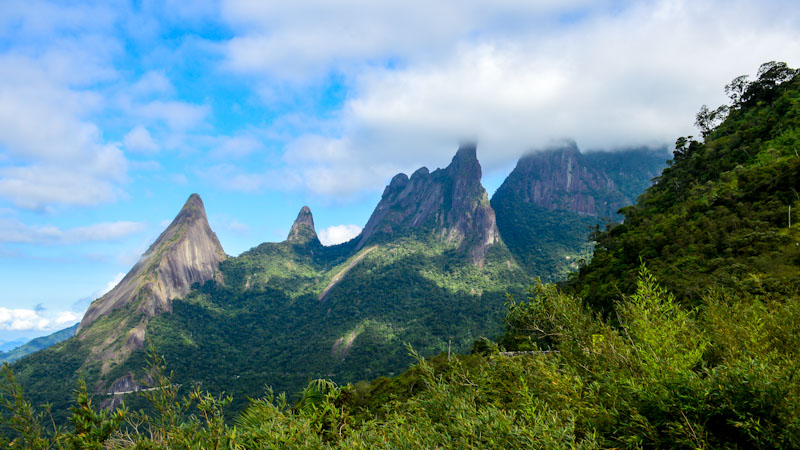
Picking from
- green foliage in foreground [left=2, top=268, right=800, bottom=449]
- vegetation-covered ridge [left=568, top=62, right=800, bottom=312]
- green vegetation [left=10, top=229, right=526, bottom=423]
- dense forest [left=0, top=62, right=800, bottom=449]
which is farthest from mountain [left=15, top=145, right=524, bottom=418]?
green foliage in foreground [left=2, top=268, right=800, bottom=449]

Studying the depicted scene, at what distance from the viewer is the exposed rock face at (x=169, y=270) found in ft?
417

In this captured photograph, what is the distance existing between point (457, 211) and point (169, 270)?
12514 cm

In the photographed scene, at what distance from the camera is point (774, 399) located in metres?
4.86

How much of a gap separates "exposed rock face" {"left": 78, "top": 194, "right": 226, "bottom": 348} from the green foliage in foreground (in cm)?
13418

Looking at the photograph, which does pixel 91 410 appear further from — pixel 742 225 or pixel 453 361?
pixel 742 225

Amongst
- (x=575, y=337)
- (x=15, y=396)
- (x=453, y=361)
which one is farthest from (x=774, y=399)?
(x=15, y=396)

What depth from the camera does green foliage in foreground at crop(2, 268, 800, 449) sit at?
5027mm

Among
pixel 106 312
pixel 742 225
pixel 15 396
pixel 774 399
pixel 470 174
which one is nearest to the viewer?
pixel 774 399

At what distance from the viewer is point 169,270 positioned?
14212 centimetres

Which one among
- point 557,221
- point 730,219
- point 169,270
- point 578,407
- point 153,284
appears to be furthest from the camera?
point 557,221

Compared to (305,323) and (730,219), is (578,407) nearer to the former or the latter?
(730,219)

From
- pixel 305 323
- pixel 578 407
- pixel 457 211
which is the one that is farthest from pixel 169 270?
pixel 578 407

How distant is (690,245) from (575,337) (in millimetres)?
27818

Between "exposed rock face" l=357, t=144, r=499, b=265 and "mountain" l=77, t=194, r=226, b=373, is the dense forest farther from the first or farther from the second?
"exposed rock face" l=357, t=144, r=499, b=265
